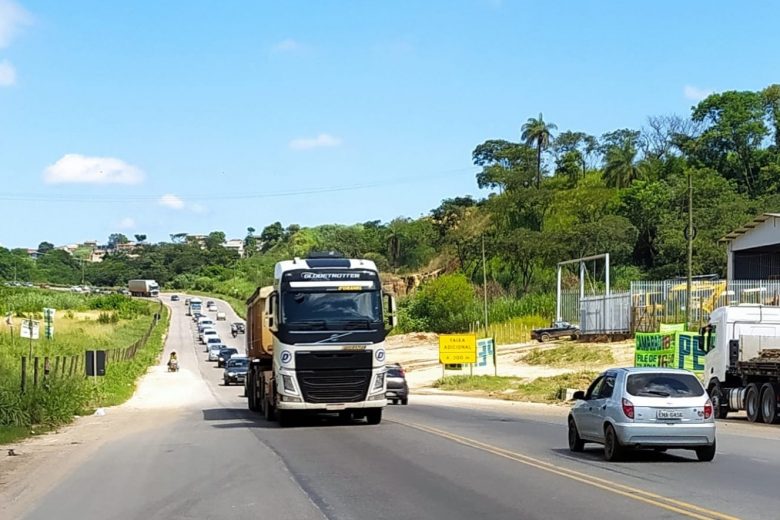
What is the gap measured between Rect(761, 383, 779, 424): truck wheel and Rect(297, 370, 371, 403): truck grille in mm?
10916

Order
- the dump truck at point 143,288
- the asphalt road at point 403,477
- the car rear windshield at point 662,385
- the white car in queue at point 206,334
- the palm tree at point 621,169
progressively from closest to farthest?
1. the asphalt road at point 403,477
2. the car rear windshield at point 662,385
3. the white car in queue at point 206,334
4. the palm tree at point 621,169
5. the dump truck at point 143,288

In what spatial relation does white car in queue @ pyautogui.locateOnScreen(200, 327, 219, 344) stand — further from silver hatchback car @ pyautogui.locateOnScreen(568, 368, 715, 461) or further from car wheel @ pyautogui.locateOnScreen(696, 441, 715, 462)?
car wheel @ pyautogui.locateOnScreen(696, 441, 715, 462)

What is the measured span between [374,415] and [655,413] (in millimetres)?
10078

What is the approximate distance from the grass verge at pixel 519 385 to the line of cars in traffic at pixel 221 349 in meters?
10.3

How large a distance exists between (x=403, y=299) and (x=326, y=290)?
285ft

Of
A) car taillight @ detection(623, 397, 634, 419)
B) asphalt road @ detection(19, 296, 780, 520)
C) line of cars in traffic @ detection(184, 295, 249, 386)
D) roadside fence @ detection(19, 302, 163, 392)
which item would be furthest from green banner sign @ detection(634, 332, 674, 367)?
car taillight @ detection(623, 397, 634, 419)

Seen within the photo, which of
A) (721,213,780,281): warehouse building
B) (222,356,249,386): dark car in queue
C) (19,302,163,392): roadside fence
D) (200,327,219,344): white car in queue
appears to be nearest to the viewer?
(19,302,163,392): roadside fence

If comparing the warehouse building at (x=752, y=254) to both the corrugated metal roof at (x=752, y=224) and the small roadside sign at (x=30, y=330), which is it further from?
the small roadside sign at (x=30, y=330)

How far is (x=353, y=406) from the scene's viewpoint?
24.2m

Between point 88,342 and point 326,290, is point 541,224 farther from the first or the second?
point 326,290

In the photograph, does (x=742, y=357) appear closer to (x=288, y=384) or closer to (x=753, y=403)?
(x=753, y=403)

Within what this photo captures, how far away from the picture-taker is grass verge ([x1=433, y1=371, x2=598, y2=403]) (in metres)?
41.4

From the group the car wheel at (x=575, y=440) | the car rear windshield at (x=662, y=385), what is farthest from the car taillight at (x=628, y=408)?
the car wheel at (x=575, y=440)

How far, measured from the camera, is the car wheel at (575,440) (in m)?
19.0
